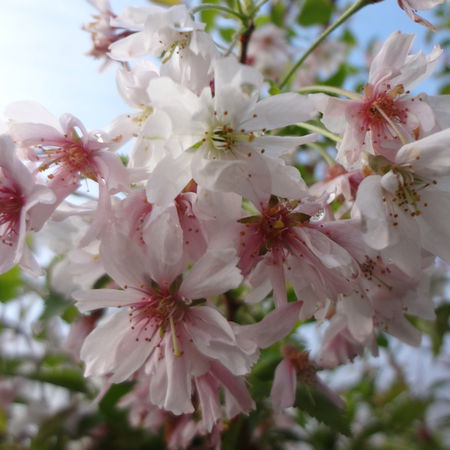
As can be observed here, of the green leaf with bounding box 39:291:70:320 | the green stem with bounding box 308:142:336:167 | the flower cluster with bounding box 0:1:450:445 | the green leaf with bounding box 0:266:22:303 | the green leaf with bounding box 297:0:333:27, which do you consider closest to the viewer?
the flower cluster with bounding box 0:1:450:445

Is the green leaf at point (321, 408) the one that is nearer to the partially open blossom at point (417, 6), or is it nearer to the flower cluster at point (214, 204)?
the flower cluster at point (214, 204)

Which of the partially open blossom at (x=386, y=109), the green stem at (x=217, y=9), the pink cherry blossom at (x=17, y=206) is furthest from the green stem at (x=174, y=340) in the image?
the green stem at (x=217, y=9)

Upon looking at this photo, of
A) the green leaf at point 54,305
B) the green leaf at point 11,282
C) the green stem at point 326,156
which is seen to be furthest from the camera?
the green leaf at point 11,282

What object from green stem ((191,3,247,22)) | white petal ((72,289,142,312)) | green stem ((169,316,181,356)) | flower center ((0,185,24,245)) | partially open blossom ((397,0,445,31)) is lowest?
green stem ((169,316,181,356))

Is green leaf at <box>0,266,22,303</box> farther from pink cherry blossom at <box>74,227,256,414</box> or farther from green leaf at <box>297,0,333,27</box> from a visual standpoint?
green leaf at <box>297,0,333,27</box>

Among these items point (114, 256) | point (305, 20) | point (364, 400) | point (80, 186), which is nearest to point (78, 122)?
point (80, 186)

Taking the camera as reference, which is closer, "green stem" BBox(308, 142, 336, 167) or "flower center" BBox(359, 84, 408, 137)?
"flower center" BBox(359, 84, 408, 137)

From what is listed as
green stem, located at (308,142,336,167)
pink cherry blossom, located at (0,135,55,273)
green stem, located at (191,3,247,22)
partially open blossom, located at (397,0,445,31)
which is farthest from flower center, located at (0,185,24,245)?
partially open blossom, located at (397,0,445,31)
